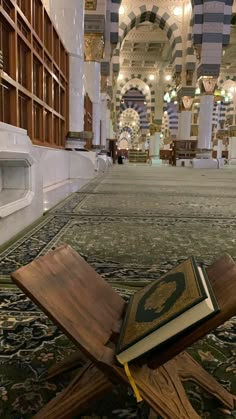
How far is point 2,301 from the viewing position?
1410mm

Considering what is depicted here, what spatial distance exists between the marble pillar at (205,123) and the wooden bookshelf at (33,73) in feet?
30.1

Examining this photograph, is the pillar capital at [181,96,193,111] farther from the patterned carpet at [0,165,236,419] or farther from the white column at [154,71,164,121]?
the patterned carpet at [0,165,236,419]

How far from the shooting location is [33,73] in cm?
404

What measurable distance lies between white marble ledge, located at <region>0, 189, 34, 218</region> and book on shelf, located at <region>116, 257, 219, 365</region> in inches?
57.6

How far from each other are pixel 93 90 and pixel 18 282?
9.99 m

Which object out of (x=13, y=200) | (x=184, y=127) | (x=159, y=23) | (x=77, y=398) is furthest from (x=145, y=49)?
(x=77, y=398)

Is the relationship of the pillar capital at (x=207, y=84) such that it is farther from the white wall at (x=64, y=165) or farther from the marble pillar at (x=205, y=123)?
the white wall at (x=64, y=165)

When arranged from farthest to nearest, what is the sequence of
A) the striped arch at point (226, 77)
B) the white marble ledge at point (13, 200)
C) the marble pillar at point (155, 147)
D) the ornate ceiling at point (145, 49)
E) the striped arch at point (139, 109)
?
the striped arch at point (139, 109) < the striped arch at point (226, 77) < the marble pillar at point (155, 147) < the ornate ceiling at point (145, 49) < the white marble ledge at point (13, 200)

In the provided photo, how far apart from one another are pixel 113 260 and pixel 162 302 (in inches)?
45.3

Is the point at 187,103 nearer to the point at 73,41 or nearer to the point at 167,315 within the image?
the point at 73,41

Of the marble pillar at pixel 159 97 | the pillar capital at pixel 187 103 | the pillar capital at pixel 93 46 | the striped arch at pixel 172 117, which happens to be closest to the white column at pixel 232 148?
the marble pillar at pixel 159 97

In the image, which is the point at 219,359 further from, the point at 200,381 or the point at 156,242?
the point at 156,242

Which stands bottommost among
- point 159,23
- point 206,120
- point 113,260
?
point 113,260

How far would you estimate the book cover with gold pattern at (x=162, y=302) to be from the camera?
0.69 m
